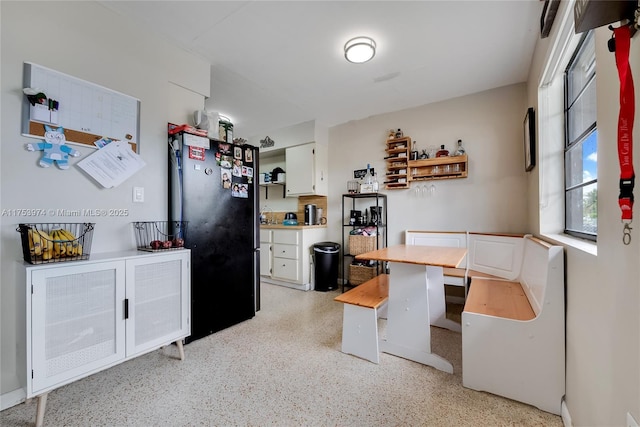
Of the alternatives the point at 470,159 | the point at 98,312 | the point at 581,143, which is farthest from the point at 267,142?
the point at 581,143

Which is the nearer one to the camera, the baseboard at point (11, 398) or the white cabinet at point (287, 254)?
the baseboard at point (11, 398)

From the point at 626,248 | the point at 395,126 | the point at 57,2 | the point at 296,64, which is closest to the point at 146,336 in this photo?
the point at 57,2

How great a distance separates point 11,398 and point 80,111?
1.75m

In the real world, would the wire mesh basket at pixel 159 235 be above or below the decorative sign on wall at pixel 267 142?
below

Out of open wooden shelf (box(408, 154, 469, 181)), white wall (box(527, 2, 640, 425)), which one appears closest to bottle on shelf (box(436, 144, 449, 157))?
open wooden shelf (box(408, 154, 469, 181))

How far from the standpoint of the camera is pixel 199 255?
2246 millimetres

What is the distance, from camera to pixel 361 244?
3.63m

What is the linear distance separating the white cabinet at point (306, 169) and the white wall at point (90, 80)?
1.89m

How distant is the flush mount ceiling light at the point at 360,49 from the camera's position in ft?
7.05

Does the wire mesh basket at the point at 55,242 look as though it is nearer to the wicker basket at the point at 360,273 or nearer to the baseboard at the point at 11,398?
the baseboard at the point at 11,398

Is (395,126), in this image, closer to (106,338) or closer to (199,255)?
(199,255)

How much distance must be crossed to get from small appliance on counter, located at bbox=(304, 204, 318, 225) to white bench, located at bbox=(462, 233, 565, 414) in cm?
263

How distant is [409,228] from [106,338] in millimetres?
3253

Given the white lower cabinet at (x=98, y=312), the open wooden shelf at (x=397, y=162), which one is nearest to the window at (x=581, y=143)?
the open wooden shelf at (x=397, y=162)
